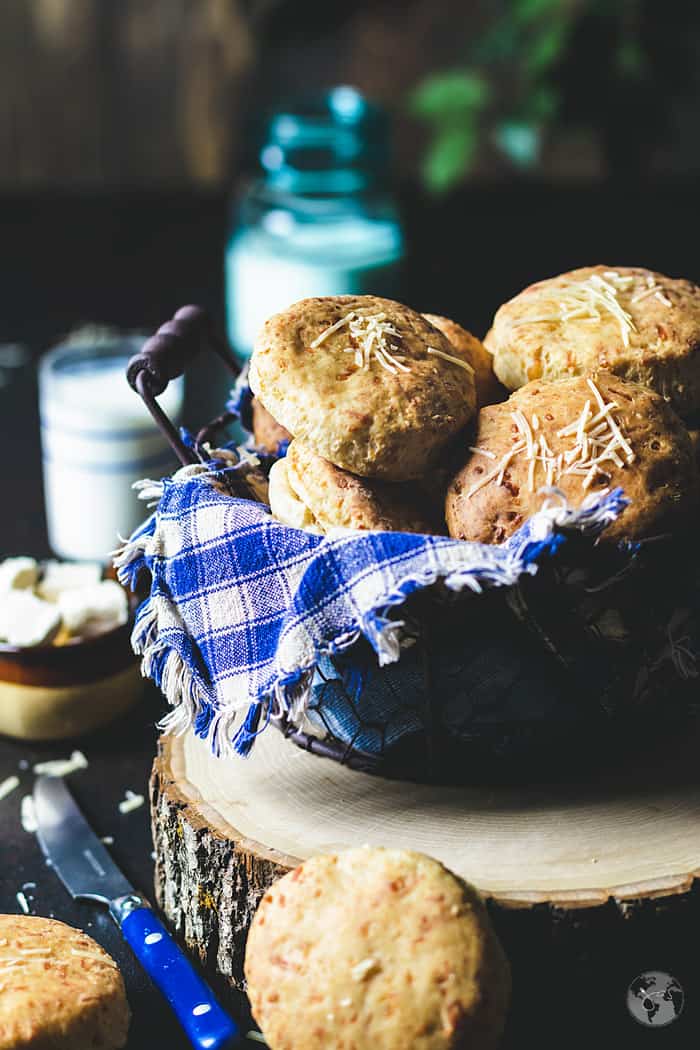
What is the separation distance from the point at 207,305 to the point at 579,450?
1.97 metres

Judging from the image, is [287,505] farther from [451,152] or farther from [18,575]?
[451,152]

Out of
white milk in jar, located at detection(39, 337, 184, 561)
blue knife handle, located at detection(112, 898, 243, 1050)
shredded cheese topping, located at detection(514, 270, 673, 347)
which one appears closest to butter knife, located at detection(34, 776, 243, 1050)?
blue knife handle, located at detection(112, 898, 243, 1050)

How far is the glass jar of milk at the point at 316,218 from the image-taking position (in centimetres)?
206

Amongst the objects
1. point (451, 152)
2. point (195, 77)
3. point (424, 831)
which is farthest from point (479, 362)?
point (195, 77)

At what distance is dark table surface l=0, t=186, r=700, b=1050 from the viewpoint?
3.25 ft

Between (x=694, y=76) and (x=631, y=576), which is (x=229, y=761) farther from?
(x=694, y=76)

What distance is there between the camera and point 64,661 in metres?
1.33

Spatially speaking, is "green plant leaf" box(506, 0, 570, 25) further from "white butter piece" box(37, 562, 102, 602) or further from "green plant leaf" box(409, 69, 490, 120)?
"white butter piece" box(37, 562, 102, 602)

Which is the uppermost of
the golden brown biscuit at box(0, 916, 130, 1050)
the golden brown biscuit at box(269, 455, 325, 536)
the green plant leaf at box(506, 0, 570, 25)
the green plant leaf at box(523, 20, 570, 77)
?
the green plant leaf at box(506, 0, 570, 25)

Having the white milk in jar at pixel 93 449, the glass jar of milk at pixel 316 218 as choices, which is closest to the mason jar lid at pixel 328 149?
the glass jar of milk at pixel 316 218

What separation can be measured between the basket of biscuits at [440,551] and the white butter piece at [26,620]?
26cm

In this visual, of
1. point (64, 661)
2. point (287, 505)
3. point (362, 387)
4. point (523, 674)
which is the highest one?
point (362, 387)

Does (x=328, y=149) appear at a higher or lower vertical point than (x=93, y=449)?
higher

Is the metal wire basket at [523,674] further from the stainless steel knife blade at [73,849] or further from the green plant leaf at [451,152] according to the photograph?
the green plant leaf at [451,152]
